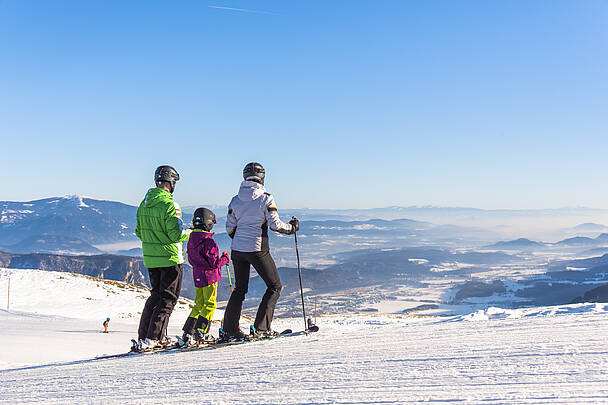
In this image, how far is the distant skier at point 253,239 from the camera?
217 inches

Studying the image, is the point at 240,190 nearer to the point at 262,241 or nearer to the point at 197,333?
the point at 262,241

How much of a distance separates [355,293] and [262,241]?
6681 inches

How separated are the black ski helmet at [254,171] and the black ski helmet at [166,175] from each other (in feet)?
3.55

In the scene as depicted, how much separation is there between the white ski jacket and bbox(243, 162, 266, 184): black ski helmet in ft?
0.39

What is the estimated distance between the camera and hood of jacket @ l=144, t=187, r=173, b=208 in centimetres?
564

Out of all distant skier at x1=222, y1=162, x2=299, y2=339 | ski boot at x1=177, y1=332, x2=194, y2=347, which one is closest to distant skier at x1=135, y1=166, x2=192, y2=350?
ski boot at x1=177, y1=332, x2=194, y2=347

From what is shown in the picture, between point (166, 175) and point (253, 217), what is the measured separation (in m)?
1.44

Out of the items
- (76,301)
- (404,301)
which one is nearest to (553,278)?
(404,301)

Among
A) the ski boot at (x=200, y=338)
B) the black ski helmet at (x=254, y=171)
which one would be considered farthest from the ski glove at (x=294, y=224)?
the ski boot at (x=200, y=338)

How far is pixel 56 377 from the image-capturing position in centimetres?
473

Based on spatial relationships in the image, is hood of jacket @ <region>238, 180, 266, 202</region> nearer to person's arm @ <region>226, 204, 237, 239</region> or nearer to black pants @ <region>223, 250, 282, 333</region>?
person's arm @ <region>226, 204, 237, 239</region>

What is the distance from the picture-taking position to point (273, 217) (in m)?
5.44

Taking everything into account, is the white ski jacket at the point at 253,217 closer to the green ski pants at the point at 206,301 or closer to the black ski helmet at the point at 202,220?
the black ski helmet at the point at 202,220

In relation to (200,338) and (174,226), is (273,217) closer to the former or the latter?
(174,226)
